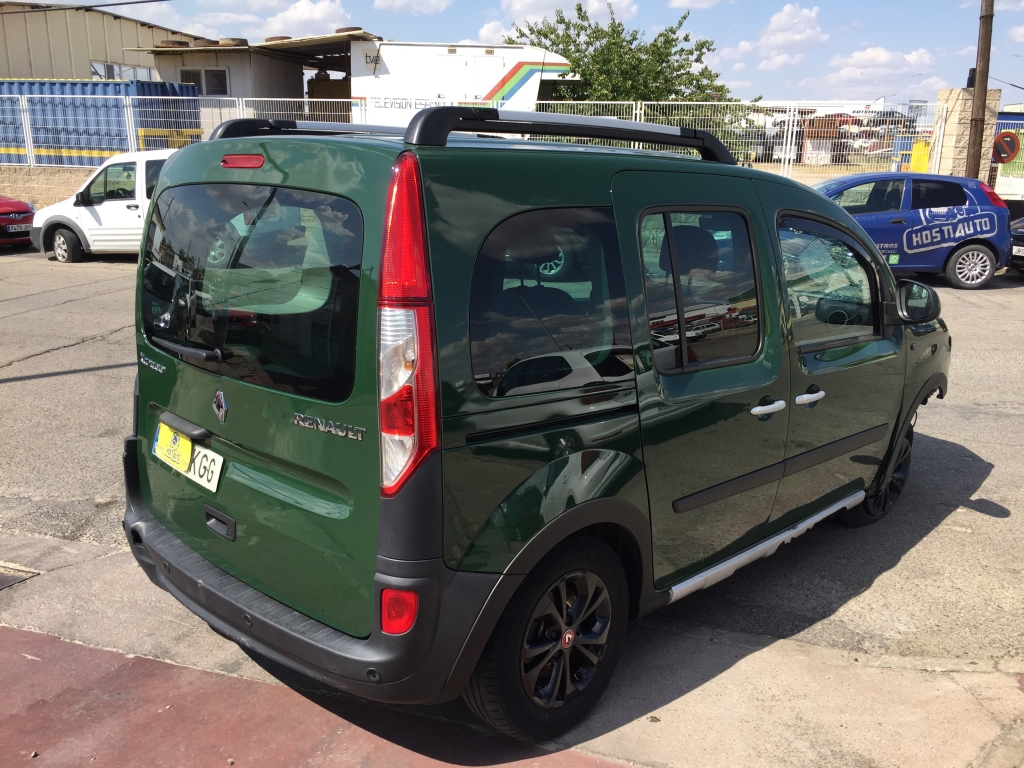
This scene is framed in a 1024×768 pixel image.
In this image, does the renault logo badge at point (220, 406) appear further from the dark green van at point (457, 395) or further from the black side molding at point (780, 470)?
the black side molding at point (780, 470)

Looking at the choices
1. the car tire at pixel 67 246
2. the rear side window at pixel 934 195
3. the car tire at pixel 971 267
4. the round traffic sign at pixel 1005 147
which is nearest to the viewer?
the rear side window at pixel 934 195

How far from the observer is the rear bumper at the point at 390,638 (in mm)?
2422

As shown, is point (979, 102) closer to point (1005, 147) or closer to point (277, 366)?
point (1005, 147)

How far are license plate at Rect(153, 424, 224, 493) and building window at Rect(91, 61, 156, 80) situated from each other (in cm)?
3327

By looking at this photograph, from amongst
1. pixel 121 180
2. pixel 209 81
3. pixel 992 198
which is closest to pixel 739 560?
pixel 992 198

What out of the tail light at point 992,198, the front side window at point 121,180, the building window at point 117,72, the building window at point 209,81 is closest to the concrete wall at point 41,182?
the building window at point 209,81

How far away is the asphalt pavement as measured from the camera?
2.92 metres

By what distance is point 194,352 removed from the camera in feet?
9.58

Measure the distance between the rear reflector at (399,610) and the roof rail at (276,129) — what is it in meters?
1.66

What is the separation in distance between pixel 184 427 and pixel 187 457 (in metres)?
0.11

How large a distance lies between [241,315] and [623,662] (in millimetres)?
1968

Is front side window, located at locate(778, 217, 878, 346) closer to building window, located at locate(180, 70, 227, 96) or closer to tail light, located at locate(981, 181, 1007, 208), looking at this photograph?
tail light, located at locate(981, 181, 1007, 208)

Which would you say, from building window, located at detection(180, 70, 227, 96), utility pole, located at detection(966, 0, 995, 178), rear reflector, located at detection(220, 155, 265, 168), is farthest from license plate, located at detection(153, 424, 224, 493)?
building window, located at detection(180, 70, 227, 96)

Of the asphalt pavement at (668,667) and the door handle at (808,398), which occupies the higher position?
the door handle at (808,398)
